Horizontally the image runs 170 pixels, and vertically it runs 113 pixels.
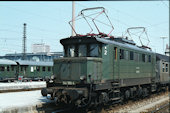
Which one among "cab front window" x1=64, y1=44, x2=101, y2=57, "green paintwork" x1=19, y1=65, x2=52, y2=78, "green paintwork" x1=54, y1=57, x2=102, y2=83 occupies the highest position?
"cab front window" x1=64, y1=44, x2=101, y2=57

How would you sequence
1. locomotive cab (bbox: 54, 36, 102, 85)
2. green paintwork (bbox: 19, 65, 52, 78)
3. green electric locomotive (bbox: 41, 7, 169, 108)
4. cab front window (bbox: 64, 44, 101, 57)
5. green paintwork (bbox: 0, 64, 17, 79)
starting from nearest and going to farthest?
green electric locomotive (bbox: 41, 7, 169, 108)
locomotive cab (bbox: 54, 36, 102, 85)
cab front window (bbox: 64, 44, 101, 57)
green paintwork (bbox: 0, 64, 17, 79)
green paintwork (bbox: 19, 65, 52, 78)

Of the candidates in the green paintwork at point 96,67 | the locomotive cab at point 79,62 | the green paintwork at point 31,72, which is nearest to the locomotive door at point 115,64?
the green paintwork at point 96,67

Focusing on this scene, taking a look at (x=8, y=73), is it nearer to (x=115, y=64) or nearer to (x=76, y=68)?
(x=115, y=64)

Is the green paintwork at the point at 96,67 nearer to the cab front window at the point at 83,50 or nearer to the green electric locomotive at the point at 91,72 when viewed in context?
the green electric locomotive at the point at 91,72

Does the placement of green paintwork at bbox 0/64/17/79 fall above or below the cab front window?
→ below

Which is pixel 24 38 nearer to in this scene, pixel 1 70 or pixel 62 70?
pixel 1 70

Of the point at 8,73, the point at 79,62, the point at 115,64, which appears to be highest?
the point at 79,62

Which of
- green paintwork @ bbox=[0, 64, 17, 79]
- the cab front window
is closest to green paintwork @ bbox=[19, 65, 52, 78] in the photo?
green paintwork @ bbox=[0, 64, 17, 79]

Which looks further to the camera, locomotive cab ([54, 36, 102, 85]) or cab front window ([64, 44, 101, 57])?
cab front window ([64, 44, 101, 57])

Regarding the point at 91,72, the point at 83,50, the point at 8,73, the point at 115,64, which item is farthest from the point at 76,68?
the point at 8,73

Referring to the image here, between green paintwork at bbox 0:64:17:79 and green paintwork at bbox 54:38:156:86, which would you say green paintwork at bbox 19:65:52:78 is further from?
green paintwork at bbox 54:38:156:86

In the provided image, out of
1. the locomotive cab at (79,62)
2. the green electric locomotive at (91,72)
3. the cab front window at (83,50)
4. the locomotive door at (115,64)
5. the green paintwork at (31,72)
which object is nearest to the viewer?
the green electric locomotive at (91,72)

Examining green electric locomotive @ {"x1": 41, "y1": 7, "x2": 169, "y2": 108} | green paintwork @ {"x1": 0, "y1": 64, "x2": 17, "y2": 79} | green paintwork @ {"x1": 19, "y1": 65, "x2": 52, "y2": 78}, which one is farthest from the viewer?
green paintwork @ {"x1": 19, "y1": 65, "x2": 52, "y2": 78}

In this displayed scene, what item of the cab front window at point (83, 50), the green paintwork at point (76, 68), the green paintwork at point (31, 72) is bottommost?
the green paintwork at point (31, 72)
